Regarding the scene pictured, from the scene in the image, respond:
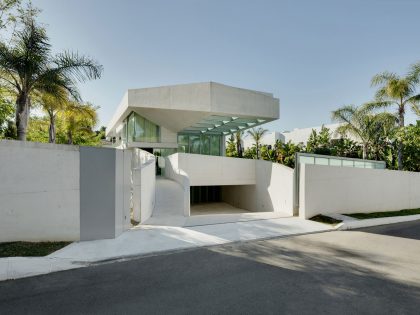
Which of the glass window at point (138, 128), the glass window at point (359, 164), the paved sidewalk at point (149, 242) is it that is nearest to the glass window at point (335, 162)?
the glass window at point (359, 164)

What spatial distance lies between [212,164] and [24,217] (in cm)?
1265

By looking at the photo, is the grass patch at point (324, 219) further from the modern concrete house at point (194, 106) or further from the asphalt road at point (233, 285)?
the modern concrete house at point (194, 106)

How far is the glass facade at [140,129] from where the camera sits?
68.7ft

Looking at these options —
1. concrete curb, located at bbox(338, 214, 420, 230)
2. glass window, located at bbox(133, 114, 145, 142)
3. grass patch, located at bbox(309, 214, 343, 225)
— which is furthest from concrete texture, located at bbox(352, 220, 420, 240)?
glass window, located at bbox(133, 114, 145, 142)

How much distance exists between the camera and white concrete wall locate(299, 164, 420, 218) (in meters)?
12.0

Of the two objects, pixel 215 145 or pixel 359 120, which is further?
pixel 215 145

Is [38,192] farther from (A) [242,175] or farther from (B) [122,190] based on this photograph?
(A) [242,175]

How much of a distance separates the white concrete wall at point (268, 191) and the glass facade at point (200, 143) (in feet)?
21.5

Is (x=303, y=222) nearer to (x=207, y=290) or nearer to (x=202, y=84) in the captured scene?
(x=207, y=290)

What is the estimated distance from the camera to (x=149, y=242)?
24.5 feet

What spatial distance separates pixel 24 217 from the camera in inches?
270

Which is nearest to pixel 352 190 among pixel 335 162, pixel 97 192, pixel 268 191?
pixel 335 162

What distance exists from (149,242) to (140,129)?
15.3m

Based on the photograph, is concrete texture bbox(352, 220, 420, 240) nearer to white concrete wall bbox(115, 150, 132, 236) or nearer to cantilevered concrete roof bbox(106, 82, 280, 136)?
white concrete wall bbox(115, 150, 132, 236)
